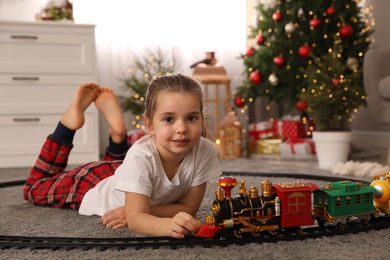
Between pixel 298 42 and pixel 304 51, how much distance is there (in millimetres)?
145

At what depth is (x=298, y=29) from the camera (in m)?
3.36

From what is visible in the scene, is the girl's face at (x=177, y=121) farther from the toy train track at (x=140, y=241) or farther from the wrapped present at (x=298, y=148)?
the wrapped present at (x=298, y=148)

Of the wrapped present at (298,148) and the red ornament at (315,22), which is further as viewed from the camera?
the red ornament at (315,22)

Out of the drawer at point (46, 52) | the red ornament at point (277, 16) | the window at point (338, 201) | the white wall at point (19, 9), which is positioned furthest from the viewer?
the white wall at point (19, 9)

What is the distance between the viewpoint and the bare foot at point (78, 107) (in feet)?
5.62

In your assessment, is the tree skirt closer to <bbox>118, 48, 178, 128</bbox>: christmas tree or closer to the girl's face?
the girl's face

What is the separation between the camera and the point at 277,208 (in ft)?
3.55

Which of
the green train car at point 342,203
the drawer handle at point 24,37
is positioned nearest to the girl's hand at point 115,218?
the green train car at point 342,203

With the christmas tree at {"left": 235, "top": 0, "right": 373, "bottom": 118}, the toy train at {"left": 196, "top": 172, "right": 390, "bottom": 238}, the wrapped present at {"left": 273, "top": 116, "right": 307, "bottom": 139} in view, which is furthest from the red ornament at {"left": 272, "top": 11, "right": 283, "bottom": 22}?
the toy train at {"left": 196, "top": 172, "right": 390, "bottom": 238}

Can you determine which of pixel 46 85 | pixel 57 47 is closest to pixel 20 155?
pixel 46 85

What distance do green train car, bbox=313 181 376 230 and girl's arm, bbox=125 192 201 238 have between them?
27 cm

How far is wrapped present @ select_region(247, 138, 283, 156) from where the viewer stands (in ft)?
10.6

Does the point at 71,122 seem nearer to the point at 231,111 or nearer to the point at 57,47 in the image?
the point at 57,47

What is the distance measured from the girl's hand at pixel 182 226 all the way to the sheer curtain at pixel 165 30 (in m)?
2.54
